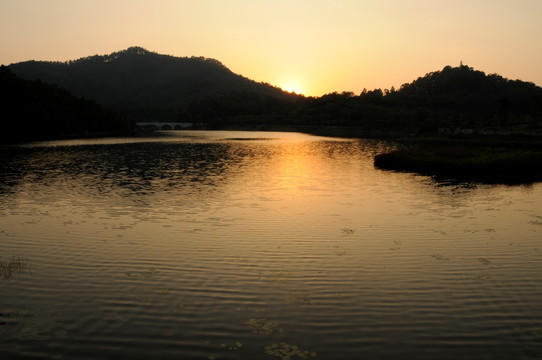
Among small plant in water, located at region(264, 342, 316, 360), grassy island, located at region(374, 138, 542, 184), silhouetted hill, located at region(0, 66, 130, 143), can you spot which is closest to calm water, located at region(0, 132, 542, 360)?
small plant in water, located at region(264, 342, 316, 360)

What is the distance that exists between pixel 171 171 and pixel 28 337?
4896 centimetres

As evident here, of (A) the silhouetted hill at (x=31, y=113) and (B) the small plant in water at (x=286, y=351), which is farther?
(A) the silhouetted hill at (x=31, y=113)

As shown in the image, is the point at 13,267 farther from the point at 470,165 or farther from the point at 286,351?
the point at 470,165

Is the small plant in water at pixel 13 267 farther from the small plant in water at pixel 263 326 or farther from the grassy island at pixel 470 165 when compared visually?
the grassy island at pixel 470 165

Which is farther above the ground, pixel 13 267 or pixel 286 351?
pixel 13 267

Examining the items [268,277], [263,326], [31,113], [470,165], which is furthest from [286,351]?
[31,113]

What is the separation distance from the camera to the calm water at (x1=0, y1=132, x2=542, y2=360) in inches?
517

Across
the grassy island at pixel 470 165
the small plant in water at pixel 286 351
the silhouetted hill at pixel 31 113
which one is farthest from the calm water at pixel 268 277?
the silhouetted hill at pixel 31 113

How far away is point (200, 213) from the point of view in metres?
32.6

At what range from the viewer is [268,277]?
18.8 meters

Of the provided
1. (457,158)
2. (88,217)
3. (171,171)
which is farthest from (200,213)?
(457,158)

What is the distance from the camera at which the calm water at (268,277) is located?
43.1 feet

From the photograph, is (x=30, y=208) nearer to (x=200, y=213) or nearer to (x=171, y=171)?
(x=200, y=213)

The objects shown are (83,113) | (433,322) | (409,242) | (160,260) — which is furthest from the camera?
(83,113)
